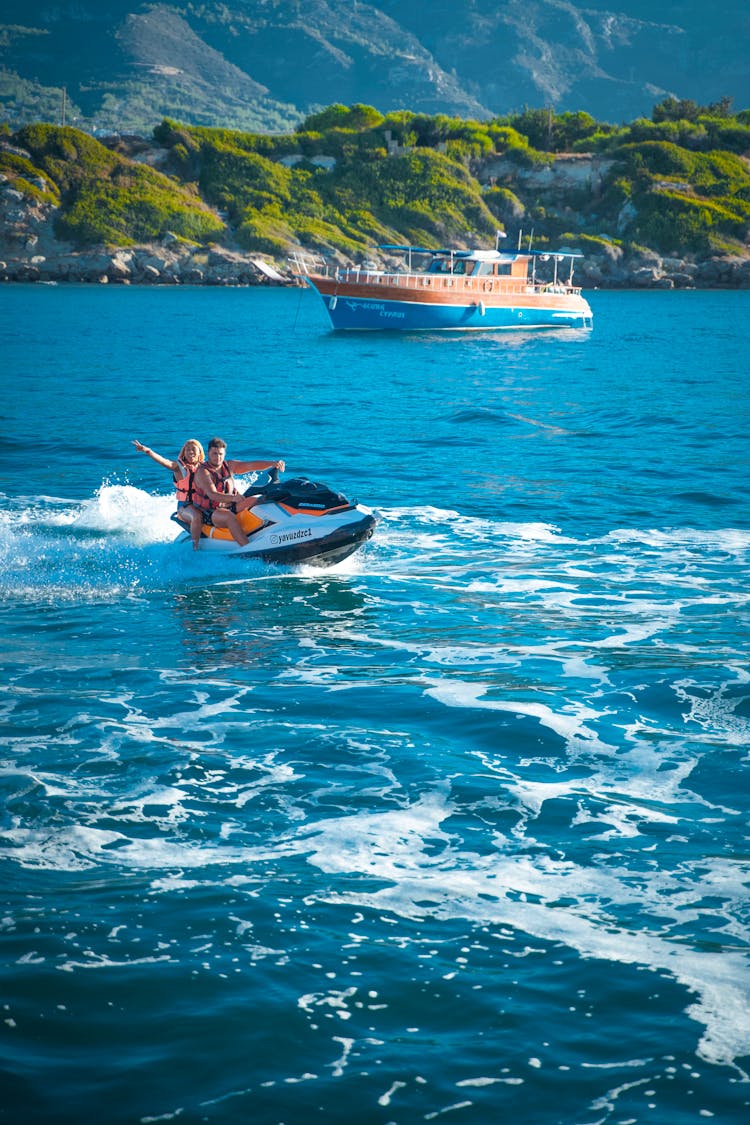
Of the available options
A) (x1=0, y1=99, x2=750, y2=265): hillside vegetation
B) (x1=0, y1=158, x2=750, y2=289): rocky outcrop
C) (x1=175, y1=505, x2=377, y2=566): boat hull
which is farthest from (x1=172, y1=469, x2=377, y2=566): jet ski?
(x1=0, y1=99, x2=750, y2=265): hillside vegetation

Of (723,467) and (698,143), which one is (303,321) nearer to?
(723,467)

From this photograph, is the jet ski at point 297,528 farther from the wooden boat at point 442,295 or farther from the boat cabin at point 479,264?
the boat cabin at point 479,264

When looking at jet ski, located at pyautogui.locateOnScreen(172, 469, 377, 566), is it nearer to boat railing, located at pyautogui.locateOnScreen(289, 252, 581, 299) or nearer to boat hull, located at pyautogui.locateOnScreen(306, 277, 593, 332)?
boat railing, located at pyautogui.locateOnScreen(289, 252, 581, 299)

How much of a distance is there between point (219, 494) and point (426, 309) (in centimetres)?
4312

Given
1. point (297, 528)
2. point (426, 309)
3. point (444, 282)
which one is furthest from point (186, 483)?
point (444, 282)

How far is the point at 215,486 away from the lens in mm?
13586

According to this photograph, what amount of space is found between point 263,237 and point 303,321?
49073mm

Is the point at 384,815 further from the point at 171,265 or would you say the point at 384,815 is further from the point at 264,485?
the point at 171,265

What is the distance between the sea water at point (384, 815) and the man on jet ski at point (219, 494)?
1.63ft

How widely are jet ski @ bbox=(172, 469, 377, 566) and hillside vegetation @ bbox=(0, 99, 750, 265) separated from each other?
98923 mm

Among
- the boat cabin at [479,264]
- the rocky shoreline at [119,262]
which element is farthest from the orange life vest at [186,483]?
the rocky shoreline at [119,262]

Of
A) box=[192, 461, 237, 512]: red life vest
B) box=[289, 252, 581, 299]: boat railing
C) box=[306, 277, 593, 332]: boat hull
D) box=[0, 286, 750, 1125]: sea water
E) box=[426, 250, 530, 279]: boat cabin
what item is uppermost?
box=[426, 250, 530, 279]: boat cabin

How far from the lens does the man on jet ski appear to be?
13422 millimetres

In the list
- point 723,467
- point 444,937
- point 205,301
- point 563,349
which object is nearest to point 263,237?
point 205,301
